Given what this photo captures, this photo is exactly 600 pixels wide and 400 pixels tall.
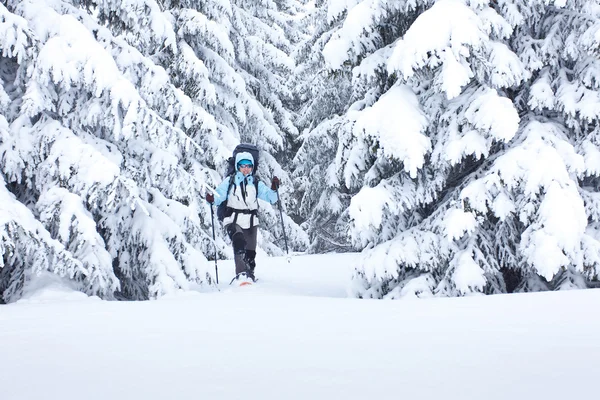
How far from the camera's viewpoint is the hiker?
8.61 meters

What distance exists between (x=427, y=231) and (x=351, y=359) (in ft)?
12.7

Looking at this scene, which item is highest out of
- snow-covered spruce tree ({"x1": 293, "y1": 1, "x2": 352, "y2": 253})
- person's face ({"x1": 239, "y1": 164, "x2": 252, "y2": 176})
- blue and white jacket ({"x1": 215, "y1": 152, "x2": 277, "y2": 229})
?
snow-covered spruce tree ({"x1": 293, "y1": 1, "x2": 352, "y2": 253})

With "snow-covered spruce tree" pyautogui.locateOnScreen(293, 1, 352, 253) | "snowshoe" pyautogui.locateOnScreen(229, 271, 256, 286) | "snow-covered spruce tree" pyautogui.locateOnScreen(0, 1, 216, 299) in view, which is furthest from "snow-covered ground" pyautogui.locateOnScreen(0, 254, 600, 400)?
"snow-covered spruce tree" pyautogui.locateOnScreen(293, 1, 352, 253)

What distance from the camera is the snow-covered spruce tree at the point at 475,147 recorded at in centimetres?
608

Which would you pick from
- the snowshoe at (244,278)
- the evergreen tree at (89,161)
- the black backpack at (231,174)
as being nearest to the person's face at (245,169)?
the black backpack at (231,174)

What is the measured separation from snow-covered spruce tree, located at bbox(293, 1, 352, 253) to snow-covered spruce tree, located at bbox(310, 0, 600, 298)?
7474 mm

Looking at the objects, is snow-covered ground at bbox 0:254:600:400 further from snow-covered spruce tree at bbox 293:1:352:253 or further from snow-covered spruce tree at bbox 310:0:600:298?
snow-covered spruce tree at bbox 293:1:352:253

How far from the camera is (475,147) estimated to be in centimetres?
625

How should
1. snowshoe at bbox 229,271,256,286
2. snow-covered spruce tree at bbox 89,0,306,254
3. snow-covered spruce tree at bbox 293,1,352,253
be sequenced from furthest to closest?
snow-covered spruce tree at bbox 293,1,352,253 < snow-covered spruce tree at bbox 89,0,306,254 < snowshoe at bbox 229,271,256,286

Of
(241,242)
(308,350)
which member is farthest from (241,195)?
(308,350)

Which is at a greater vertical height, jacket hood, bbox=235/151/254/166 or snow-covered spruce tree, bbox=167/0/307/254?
snow-covered spruce tree, bbox=167/0/307/254

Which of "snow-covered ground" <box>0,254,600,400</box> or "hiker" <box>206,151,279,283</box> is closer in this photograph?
"snow-covered ground" <box>0,254,600,400</box>

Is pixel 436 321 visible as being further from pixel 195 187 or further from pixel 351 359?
pixel 195 187

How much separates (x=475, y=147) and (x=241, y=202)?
3.76 m
